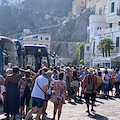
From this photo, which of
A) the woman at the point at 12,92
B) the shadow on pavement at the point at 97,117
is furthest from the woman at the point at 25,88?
the shadow on pavement at the point at 97,117

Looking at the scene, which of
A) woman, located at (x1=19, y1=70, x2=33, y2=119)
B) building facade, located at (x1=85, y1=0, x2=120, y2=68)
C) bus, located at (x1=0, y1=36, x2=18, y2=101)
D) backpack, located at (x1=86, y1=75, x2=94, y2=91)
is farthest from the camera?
building facade, located at (x1=85, y1=0, x2=120, y2=68)

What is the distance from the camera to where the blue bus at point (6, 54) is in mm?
10672

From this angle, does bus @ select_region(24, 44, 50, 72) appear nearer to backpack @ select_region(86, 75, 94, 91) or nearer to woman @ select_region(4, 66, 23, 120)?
backpack @ select_region(86, 75, 94, 91)

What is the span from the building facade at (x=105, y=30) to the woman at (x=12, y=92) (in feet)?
87.0

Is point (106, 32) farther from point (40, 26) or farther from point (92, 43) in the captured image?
point (40, 26)

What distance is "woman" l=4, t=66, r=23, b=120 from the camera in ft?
22.8

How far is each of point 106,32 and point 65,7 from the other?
4107 inches

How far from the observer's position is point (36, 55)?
58.3 feet

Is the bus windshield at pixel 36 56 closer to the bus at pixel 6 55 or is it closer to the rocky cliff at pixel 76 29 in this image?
the bus at pixel 6 55

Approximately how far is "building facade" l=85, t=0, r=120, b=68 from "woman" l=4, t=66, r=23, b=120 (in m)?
26.5

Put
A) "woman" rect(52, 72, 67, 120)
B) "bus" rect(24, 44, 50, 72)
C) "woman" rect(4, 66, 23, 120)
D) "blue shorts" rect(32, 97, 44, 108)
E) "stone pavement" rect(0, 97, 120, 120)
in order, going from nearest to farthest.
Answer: "blue shorts" rect(32, 97, 44, 108) → "woman" rect(4, 66, 23, 120) → "woman" rect(52, 72, 67, 120) → "stone pavement" rect(0, 97, 120, 120) → "bus" rect(24, 44, 50, 72)

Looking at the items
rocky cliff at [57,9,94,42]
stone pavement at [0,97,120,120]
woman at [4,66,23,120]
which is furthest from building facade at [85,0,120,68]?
rocky cliff at [57,9,94,42]

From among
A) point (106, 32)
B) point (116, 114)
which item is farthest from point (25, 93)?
point (106, 32)

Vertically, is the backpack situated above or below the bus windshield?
below
